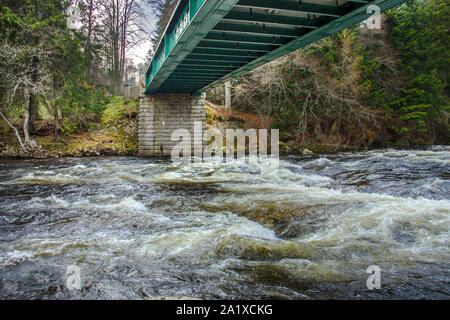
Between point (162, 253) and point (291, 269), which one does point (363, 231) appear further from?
point (162, 253)

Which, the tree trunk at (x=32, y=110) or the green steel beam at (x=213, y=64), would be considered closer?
the green steel beam at (x=213, y=64)

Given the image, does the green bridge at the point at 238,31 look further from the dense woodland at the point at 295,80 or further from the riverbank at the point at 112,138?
the dense woodland at the point at 295,80

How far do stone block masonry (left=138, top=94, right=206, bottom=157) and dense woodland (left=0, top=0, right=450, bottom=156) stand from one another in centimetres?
212

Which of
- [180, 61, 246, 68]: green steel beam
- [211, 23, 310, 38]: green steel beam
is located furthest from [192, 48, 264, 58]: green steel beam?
[211, 23, 310, 38]: green steel beam

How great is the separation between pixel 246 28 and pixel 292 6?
1.89 meters

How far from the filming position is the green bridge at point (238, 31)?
7555 millimetres

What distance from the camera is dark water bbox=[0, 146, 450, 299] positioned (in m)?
3.24

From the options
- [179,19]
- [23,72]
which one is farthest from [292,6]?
[23,72]

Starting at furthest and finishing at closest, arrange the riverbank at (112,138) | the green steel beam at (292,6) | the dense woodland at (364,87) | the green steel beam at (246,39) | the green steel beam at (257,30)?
1. the dense woodland at (364,87)
2. the riverbank at (112,138)
3. the green steel beam at (246,39)
4. the green steel beam at (257,30)
5. the green steel beam at (292,6)

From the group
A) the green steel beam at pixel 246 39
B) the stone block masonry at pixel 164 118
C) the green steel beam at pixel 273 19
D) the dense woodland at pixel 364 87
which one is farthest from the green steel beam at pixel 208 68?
the dense woodland at pixel 364 87

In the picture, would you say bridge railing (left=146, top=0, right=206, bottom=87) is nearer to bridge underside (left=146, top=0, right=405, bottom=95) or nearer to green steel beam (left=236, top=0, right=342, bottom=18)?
bridge underside (left=146, top=0, right=405, bottom=95)

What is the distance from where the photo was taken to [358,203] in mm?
6492

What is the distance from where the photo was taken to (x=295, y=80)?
22531 mm
